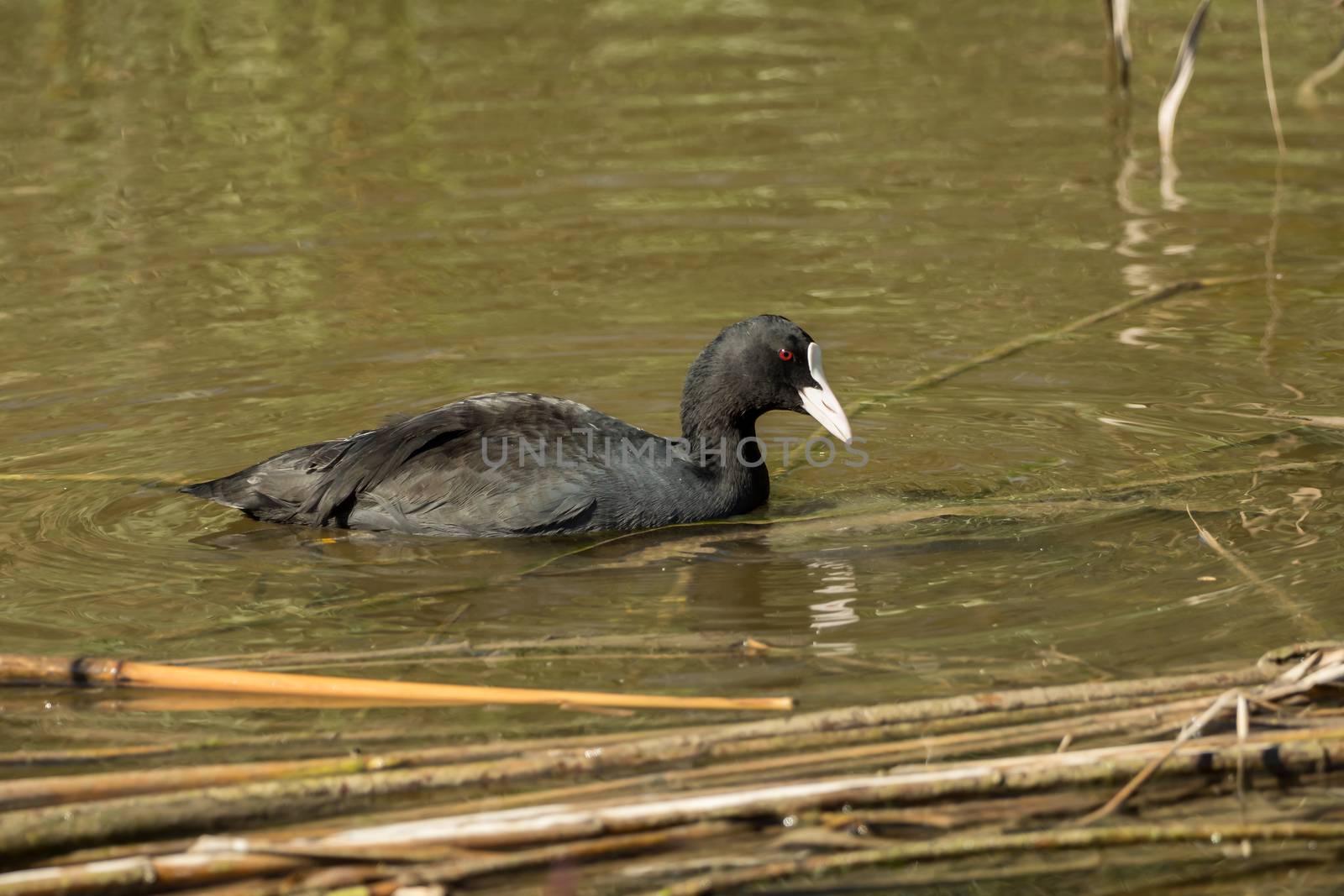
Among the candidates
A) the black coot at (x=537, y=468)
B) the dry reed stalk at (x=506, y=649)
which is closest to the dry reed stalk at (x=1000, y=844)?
the dry reed stalk at (x=506, y=649)

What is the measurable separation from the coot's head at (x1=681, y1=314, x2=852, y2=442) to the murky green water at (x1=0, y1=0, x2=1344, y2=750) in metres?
0.35

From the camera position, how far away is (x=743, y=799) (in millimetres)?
3178

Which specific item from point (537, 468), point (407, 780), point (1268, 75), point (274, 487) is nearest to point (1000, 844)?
point (407, 780)

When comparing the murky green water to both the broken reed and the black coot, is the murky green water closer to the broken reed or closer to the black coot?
the black coot

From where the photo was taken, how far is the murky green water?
15.5 ft

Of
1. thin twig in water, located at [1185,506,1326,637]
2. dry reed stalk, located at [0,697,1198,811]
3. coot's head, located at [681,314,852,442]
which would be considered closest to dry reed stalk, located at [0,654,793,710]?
dry reed stalk, located at [0,697,1198,811]

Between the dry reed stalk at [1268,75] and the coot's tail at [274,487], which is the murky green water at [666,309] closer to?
the coot's tail at [274,487]

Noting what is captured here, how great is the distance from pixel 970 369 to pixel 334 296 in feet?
10.1

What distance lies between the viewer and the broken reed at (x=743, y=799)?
123 inches

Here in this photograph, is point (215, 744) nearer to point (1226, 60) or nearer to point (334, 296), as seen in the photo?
point (334, 296)

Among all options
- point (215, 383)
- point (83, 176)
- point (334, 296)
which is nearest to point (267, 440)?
point (215, 383)

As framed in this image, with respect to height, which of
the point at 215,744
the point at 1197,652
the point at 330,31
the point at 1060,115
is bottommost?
the point at 1197,652

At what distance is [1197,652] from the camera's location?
169 inches

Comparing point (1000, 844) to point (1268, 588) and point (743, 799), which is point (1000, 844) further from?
point (1268, 588)
